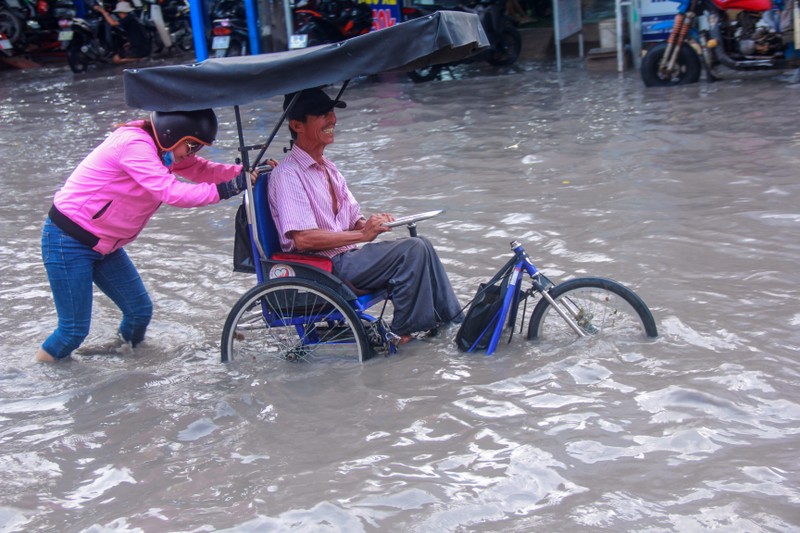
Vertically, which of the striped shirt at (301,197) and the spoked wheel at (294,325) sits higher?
the striped shirt at (301,197)

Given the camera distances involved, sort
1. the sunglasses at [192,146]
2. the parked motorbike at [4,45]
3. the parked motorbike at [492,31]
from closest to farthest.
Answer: the sunglasses at [192,146], the parked motorbike at [492,31], the parked motorbike at [4,45]

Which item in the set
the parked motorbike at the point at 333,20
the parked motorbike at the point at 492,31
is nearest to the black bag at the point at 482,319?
the parked motorbike at the point at 492,31

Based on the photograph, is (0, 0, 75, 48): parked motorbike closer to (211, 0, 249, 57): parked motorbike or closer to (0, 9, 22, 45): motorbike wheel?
(0, 9, 22, 45): motorbike wheel

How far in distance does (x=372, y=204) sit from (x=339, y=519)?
4449 millimetres

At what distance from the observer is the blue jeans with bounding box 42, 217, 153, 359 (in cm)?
454

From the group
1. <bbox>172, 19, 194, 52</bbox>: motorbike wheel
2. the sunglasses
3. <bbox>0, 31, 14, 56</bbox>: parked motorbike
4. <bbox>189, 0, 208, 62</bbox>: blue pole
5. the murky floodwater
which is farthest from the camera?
<bbox>172, 19, 194, 52</bbox>: motorbike wheel

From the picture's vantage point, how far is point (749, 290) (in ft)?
16.4

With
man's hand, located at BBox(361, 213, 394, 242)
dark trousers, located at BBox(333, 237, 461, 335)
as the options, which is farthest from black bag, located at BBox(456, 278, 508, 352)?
man's hand, located at BBox(361, 213, 394, 242)

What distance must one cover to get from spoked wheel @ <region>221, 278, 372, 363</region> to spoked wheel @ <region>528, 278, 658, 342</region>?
92 cm

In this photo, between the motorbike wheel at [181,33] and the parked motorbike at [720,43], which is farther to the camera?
the motorbike wheel at [181,33]

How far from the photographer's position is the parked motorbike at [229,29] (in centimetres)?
1524

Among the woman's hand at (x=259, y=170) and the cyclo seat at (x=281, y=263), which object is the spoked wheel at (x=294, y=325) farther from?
the woman's hand at (x=259, y=170)

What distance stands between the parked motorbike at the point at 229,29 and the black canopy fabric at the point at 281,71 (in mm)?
11518

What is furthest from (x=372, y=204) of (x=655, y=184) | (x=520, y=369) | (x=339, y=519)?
(x=339, y=519)
